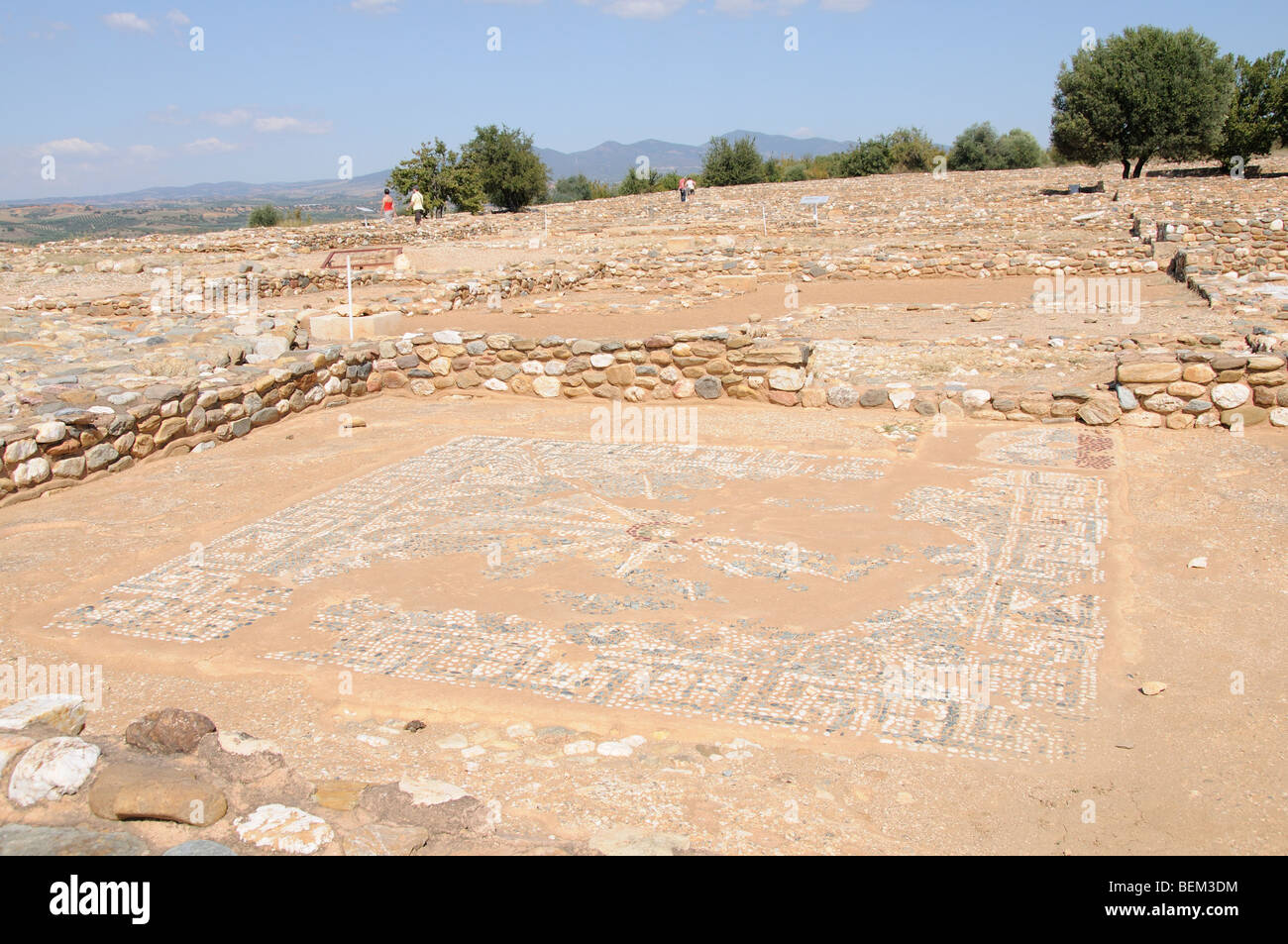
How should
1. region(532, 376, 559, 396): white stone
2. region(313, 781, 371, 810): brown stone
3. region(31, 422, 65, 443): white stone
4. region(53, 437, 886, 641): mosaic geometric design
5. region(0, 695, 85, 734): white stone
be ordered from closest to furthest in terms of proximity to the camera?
1. region(313, 781, 371, 810): brown stone
2. region(0, 695, 85, 734): white stone
3. region(53, 437, 886, 641): mosaic geometric design
4. region(31, 422, 65, 443): white stone
5. region(532, 376, 559, 396): white stone

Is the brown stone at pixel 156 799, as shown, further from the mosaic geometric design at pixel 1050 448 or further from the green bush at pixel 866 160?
the green bush at pixel 866 160

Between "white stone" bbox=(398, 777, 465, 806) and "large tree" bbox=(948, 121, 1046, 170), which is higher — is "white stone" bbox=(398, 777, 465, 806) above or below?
below

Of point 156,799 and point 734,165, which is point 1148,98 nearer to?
point 734,165

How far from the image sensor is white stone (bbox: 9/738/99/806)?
3.19 meters

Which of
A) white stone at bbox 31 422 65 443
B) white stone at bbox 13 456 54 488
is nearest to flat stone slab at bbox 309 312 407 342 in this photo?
white stone at bbox 31 422 65 443

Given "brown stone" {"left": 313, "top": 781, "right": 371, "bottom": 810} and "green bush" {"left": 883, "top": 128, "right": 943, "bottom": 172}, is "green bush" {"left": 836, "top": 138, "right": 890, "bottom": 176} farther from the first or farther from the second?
"brown stone" {"left": 313, "top": 781, "right": 371, "bottom": 810}

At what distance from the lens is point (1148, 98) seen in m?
35.0

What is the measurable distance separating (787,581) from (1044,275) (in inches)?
688

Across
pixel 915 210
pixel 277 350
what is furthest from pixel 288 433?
pixel 915 210

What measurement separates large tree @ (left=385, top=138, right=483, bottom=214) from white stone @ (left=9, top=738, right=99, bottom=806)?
124 ft

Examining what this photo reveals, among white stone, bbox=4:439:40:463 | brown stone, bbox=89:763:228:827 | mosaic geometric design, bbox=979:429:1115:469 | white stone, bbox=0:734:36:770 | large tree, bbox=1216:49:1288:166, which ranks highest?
large tree, bbox=1216:49:1288:166

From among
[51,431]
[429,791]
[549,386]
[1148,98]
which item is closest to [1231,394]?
[549,386]

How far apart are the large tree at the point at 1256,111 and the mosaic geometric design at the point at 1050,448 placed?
118ft
